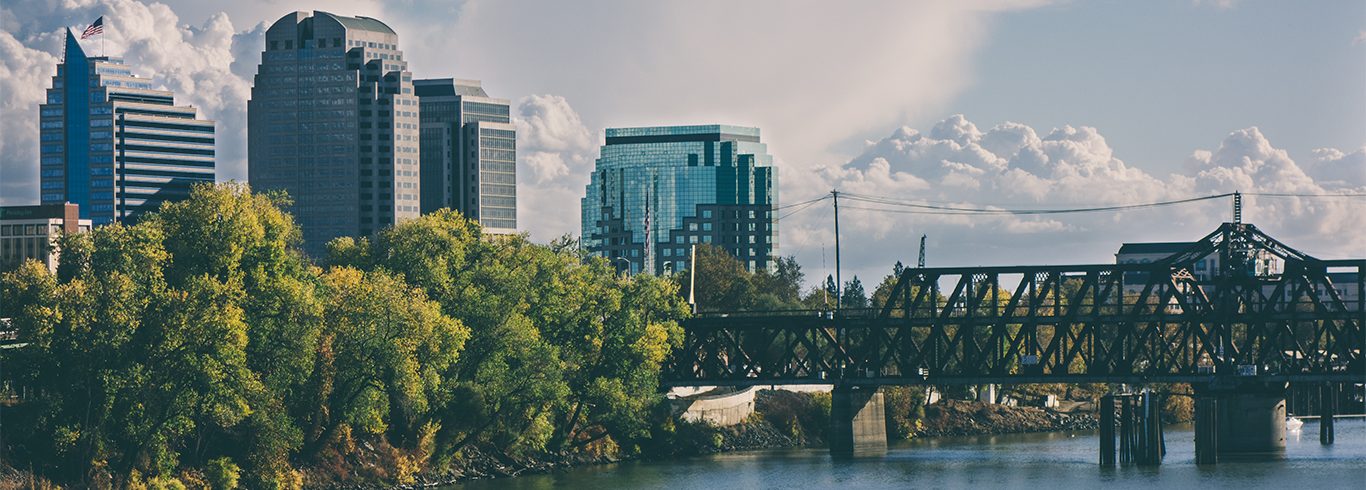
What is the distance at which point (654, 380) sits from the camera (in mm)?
111312

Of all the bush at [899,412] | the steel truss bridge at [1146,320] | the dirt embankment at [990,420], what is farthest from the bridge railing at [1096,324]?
the dirt embankment at [990,420]

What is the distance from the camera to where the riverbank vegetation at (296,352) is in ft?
233

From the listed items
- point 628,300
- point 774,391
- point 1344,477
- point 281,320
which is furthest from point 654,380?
point 1344,477

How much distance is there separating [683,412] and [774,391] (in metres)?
16.9

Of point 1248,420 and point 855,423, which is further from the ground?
point 1248,420

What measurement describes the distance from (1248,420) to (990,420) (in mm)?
43646

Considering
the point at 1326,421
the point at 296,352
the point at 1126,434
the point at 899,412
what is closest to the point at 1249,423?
the point at 1126,434

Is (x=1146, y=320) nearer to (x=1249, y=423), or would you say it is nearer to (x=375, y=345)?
(x=1249, y=423)

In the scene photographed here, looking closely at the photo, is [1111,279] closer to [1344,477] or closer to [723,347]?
[1344,477]

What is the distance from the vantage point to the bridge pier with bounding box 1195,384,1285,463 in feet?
361

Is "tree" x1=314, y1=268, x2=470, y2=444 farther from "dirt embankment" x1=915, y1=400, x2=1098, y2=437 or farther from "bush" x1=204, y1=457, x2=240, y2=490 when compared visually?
"dirt embankment" x1=915, y1=400, x2=1098, y2=437

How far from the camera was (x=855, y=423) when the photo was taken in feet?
392

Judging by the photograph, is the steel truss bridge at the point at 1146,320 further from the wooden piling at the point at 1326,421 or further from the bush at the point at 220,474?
the bush at the point at 220,474

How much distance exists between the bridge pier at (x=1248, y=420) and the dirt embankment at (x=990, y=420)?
37898mm
